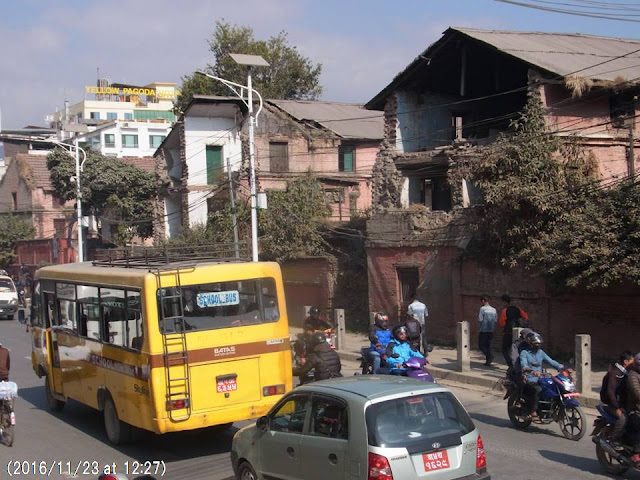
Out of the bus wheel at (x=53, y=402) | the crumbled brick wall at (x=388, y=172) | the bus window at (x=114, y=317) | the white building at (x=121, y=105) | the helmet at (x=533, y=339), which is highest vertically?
the white building at (x=121, y=105)

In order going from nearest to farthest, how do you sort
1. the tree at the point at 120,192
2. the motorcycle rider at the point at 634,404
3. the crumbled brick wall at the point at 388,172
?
the motorcycle rider at the point at 634,404, the crumbled brick wall at the point at 388,172, the tree at the point at 120,192

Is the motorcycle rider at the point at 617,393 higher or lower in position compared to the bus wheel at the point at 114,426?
higher

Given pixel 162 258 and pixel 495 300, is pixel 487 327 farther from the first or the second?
pixel 162 258

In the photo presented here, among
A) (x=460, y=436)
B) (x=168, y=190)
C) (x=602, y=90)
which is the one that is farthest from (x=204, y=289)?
(x=168, y=190)

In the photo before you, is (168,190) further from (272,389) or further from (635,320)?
(272,389)

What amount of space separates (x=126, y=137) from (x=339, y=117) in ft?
118

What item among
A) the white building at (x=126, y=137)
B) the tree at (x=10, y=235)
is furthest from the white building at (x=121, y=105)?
the tree at (x=10, y=235)

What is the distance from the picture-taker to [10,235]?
58094 millimetres

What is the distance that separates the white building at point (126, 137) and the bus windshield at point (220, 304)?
62.7 metres

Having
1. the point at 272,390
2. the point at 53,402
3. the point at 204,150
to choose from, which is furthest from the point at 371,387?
the point at 204,150

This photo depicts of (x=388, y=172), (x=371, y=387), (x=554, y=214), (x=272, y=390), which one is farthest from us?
(x=388, y=172)

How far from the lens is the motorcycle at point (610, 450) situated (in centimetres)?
895

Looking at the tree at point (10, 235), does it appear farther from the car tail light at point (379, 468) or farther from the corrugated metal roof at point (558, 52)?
the car tail light at point (379, 468)

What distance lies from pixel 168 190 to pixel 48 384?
30.2 meters
